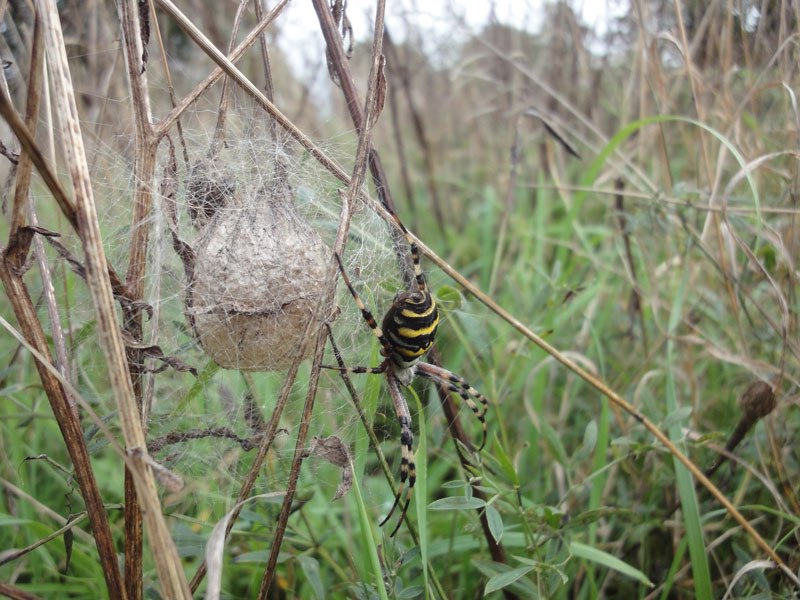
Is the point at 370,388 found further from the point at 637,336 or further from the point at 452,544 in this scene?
the point at 637,336

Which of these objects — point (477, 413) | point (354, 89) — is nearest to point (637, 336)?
point (477, 413)

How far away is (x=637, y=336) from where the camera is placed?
381 cm

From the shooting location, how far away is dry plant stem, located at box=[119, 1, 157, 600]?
5.78 ft

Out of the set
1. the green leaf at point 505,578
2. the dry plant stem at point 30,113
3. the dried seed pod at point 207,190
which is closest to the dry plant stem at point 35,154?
the dry plant stem at point 30,113

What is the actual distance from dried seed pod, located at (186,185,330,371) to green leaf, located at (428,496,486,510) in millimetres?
604

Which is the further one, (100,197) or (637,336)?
(637,336)

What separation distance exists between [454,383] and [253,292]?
1092 mm

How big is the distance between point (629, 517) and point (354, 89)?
2222mm

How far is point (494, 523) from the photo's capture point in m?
1.85

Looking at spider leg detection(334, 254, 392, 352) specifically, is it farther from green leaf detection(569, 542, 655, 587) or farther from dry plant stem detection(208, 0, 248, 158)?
green leaf detection(569, 542, 655, 587)

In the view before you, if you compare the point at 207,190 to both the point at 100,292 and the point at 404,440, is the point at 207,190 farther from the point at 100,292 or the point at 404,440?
the point at 404,440

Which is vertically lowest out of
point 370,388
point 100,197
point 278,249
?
point 370,388

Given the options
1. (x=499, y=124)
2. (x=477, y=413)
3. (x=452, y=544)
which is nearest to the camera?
(x=452, y=544)

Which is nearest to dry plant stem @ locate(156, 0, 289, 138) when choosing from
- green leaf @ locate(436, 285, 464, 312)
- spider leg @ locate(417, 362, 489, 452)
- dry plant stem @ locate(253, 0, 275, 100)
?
dry plant stem @ locate(253, 0, 275, 100)
